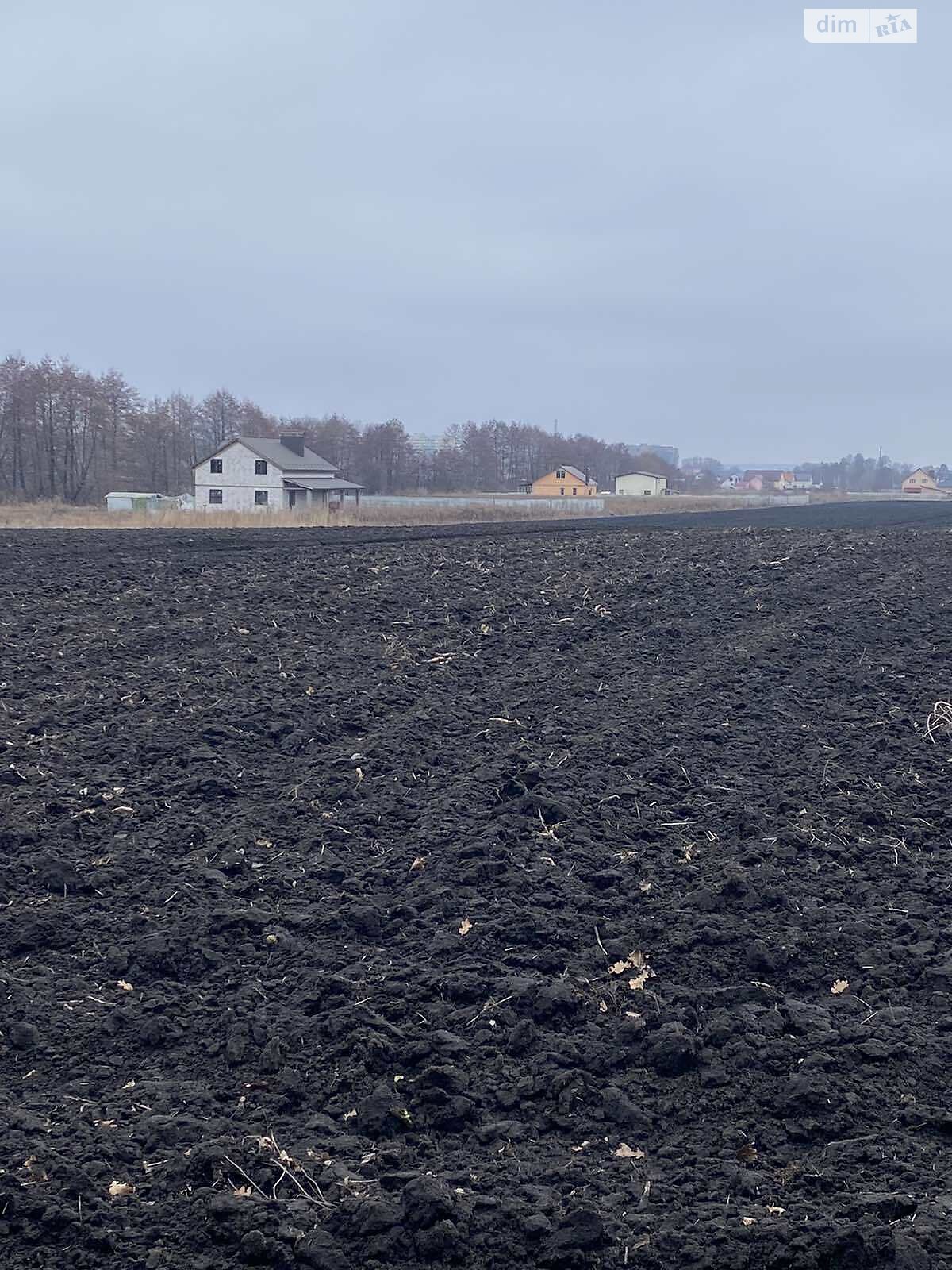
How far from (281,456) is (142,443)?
69.8 feet

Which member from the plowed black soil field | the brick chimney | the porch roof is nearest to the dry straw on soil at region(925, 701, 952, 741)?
the plowed black soil field

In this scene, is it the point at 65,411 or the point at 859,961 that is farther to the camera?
the point at 65,411

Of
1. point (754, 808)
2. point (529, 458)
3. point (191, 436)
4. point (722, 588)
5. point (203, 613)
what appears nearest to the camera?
point (754, 808)

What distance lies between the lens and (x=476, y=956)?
5098 millimetres

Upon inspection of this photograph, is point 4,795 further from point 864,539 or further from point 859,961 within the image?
point 864,539

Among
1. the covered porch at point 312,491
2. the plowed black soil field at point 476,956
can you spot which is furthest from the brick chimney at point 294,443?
the plowed black soil field at point 476,956

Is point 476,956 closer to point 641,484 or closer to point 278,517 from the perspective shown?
point 278,517

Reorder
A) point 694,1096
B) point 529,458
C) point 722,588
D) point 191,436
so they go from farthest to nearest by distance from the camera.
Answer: point 529,458 → point 191,436 → point 722,588 → point 694,1096

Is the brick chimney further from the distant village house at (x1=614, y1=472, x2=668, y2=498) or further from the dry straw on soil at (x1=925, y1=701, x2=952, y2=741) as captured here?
the dry straw on soil at (x1=925, y1=701, x2=952, y2=741)

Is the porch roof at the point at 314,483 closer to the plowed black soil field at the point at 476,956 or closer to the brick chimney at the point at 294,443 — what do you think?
the brick chimney at the point at 294,443

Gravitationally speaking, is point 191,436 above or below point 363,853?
above

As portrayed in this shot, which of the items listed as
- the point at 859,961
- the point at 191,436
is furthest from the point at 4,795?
the point at 191,436

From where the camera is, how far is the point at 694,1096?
4113mm

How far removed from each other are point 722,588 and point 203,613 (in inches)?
237
